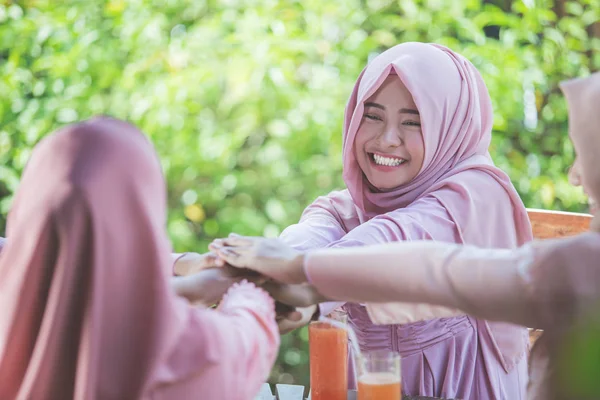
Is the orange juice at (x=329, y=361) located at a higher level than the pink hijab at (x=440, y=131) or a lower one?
lower

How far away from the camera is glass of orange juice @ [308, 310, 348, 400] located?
1772 millimetres

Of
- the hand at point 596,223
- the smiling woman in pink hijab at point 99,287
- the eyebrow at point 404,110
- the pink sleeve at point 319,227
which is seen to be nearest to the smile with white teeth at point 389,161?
the eyebrow at point 404,110

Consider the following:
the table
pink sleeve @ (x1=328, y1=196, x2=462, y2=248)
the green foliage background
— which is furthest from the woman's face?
the green foliage background

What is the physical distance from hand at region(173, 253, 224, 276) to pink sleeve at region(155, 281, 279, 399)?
0.49 meters

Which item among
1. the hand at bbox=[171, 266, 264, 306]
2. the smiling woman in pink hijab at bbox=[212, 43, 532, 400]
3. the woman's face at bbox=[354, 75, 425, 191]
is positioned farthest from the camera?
the woman's face at bbox=[354, 75, 425, 191]

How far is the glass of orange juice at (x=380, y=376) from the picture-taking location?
1.58 metres

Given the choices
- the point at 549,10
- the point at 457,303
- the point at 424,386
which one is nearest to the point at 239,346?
the point at 457,303

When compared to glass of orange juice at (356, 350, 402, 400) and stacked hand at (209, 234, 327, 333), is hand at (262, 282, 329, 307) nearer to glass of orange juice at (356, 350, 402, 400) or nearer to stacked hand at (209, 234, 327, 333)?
stacked hand at (209, 234, 327, 333)

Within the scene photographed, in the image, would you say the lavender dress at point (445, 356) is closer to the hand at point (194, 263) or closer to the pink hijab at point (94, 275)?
the hand at point (194, 263)

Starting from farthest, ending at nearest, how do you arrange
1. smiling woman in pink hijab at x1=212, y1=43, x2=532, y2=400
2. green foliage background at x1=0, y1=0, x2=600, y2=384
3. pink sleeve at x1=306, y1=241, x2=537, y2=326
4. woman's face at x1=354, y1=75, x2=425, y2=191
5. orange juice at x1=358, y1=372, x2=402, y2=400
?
green foliage background at x1=0, y1=0, x2=600, y2=384
woman's face at x1=354, y1=75, x2=425, y2=191
smiling woman in pink hijab at x1=212, y1=43, x2=532, y2=400
orange juice at x1=358, y1=372, x2=402, y2=400
pink sleeve at x1=306, y1=241, x2=537, y2=326

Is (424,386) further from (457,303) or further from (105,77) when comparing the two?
(105,77)

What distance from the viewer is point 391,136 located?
2.16 m

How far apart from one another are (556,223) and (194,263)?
1233 millimetres

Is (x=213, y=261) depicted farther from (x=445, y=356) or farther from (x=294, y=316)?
(x=445, y=356)
